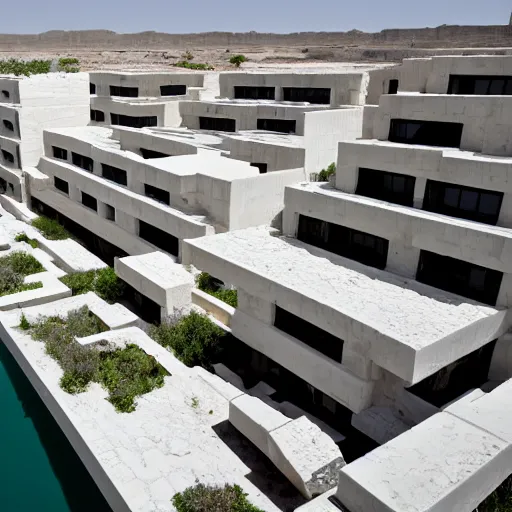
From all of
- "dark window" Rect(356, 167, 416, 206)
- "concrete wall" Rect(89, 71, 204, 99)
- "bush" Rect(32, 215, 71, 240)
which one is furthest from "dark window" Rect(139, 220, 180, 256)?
"concrete wall" Rect(89, 71, 204, 99)

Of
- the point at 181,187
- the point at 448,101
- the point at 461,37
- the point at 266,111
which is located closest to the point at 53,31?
the point at 461,37

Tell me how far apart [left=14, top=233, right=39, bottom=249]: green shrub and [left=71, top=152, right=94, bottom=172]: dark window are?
5437 mm

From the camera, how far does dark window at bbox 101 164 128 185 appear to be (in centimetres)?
2617

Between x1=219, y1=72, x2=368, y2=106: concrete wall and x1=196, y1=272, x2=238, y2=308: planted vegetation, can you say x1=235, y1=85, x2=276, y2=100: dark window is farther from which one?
x1=196, y1=272, x2=238, y2=308: planted vegetation

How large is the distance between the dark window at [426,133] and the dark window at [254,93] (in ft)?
45.6

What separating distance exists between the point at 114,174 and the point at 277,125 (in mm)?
8809

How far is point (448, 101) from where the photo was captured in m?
16.2

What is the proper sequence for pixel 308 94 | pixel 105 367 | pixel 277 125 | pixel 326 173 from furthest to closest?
pixel 308 94 < pixel 277 125 < pixel 326 173 < pixel 105 367

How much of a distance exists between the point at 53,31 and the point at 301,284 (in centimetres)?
8160

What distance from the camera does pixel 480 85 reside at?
17562 millimetres

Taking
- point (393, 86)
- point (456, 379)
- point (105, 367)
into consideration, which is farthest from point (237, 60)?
point (456, 379)

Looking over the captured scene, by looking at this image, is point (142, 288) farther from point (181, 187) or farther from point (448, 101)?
point (448, 101)

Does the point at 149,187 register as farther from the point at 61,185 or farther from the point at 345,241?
the point at 345,241

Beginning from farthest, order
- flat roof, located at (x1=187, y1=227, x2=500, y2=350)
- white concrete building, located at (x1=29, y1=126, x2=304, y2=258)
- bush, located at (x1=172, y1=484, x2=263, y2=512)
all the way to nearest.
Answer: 1. white concrete building, located at (x1=29, y1=126, x2=304, y2=258)
2. flat roof, located at (x1=187, y1=227, x2=500, y2=350)
3. bush, located at (x1=172, y1=484, x2=263, y2=512)
